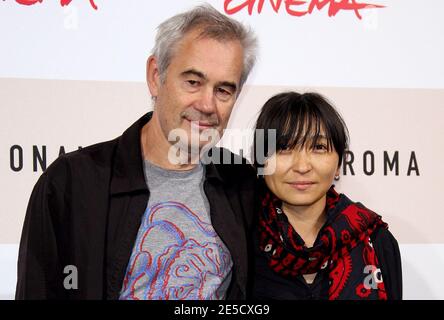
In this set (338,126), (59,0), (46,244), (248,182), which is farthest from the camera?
(59,0)

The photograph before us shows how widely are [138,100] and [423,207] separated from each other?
0.87m

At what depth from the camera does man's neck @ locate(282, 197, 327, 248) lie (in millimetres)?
1247

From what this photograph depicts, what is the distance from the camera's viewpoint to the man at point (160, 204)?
1.13 m

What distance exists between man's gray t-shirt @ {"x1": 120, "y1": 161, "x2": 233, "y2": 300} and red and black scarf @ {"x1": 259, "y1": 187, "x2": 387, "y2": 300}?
12 cm

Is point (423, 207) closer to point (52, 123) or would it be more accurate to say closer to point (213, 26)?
point (213, 26)

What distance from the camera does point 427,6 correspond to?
155cm

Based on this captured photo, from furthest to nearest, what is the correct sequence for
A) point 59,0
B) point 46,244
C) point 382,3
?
point 382,3
point 59,0
point 46,244

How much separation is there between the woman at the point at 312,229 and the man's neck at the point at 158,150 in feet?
0.64

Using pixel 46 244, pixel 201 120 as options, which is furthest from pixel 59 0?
pixel 46 244

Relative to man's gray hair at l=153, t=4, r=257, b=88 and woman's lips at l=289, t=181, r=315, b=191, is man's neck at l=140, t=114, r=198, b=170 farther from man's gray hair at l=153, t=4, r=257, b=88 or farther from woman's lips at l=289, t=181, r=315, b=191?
woman's lips at l=289, t=181, r=315, b=191

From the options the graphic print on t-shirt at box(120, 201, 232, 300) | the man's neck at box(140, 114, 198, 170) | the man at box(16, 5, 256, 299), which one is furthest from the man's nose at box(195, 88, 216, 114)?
the graphic print on t-shirt at box(120, 201, 232, 300)

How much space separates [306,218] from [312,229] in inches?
1.1

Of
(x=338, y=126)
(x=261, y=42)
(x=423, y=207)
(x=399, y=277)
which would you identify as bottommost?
(x=399, y=277)

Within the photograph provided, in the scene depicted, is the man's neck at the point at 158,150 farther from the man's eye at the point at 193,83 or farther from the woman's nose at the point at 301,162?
the woman's nose at the point at 301,162
